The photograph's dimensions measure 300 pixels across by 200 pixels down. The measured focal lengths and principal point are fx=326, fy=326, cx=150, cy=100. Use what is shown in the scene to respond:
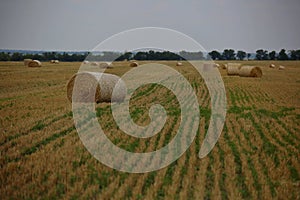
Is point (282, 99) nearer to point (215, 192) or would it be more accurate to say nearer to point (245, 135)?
point (245, 135)

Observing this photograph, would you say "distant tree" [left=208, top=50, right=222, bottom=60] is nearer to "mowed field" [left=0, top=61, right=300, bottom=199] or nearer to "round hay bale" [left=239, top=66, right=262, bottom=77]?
"round hay bale" [left=239, top=66, right=262, bottom=77]

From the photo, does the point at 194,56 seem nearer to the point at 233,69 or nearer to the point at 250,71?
the point at 233,69

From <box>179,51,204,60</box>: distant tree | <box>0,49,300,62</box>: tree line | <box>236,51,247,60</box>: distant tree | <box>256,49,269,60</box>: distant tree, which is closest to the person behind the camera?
<box>0,49,300,62</box>: tree line

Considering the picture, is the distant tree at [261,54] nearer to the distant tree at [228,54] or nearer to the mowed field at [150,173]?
the distant tree at [228,54]

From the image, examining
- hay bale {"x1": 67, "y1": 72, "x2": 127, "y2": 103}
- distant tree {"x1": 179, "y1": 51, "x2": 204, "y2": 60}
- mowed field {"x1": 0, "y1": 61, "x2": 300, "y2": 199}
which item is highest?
distant tree {"x1": 179, "y1": 51, "x2": 204, "y2": 60}

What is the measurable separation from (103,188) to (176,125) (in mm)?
4833


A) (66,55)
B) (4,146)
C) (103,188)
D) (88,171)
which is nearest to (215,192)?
(103,188)

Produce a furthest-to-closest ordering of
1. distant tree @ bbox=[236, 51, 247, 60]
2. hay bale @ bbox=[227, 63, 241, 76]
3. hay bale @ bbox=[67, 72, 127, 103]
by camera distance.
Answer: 1. distant tree @ bbox=[236, 51, 247, 60]
2. hay bale @ bbox=[227, 63, 241, 76]
3. hay bale @ bbox=[67, 72, 127, 103]

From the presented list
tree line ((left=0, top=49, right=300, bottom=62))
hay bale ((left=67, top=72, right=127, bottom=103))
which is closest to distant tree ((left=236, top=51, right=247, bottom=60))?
tree line ((left=0, top=49, right=300, bottom=62))

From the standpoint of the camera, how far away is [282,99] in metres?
16.7

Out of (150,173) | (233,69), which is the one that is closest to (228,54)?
(233,69)

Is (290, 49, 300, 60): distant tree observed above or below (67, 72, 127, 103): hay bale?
above

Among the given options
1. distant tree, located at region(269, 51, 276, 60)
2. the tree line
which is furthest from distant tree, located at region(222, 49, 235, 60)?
distant tree, located at region(269, 51, 276, 60)

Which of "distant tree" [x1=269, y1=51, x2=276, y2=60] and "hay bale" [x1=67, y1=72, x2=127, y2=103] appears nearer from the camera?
"hay bale" [x1=67, y1=72, x2=127, y2=103]
